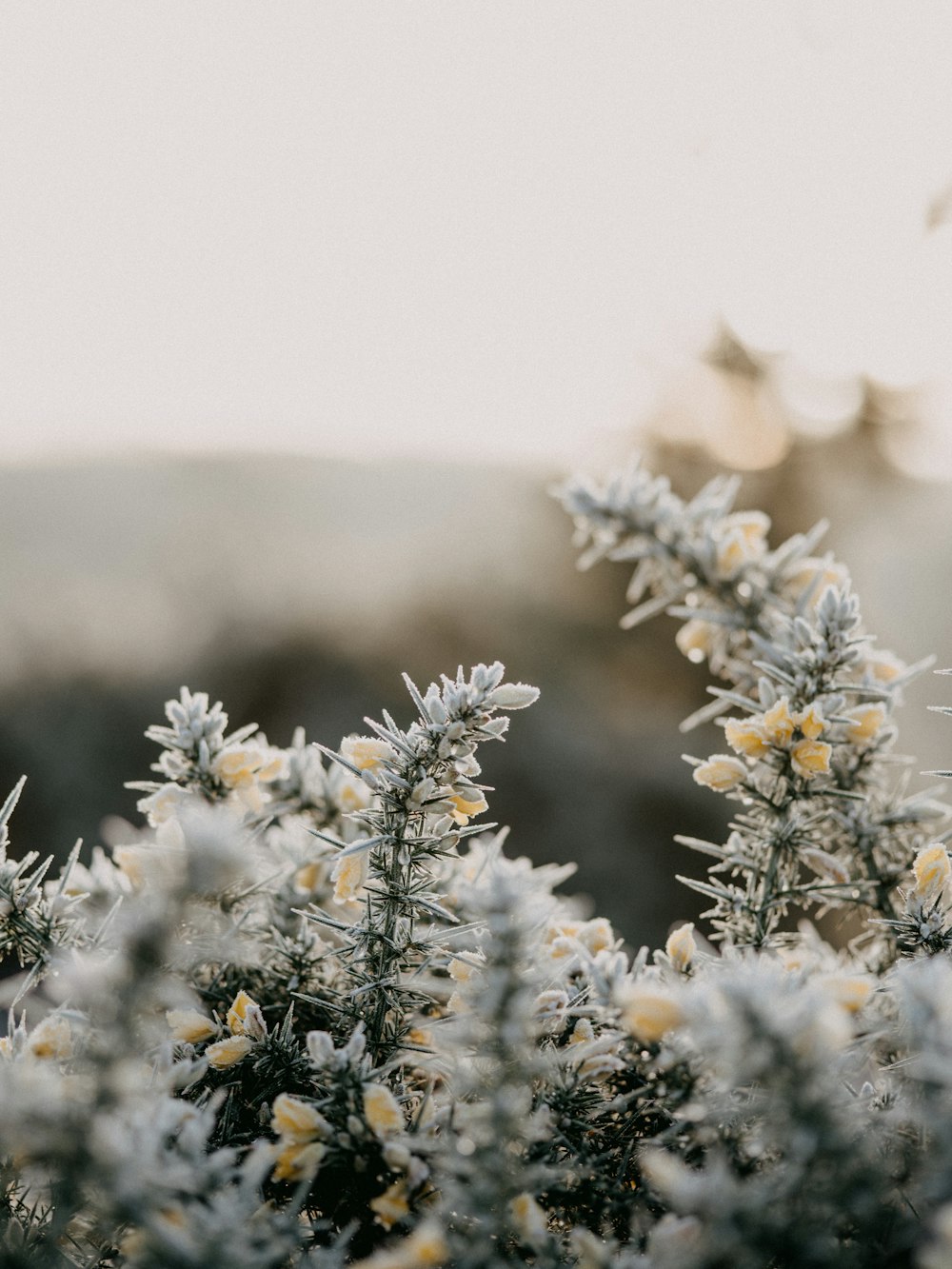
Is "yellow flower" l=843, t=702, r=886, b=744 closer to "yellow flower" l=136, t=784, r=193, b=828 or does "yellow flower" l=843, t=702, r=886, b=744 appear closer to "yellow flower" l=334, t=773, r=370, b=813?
"yellow flower" l=334, t=773, r=370, b=813

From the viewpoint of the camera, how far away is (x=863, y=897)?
1364 millimetres

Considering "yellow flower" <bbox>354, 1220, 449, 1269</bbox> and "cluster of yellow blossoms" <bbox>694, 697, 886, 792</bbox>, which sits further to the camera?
"cluster of yellow blossoms" <bbox>694, 697, 886, 792</bbox>

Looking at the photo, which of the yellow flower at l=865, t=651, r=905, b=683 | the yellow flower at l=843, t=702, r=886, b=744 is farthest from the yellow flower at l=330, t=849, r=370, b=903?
the yellow flower at l=865, t=651, r=905, b=683

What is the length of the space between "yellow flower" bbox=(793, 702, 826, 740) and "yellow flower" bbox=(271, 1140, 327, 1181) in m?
0.72

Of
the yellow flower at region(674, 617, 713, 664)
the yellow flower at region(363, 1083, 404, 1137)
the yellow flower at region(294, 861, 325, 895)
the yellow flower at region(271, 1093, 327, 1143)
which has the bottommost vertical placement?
the yellow flower at region(271, 1093, 327, 1143)

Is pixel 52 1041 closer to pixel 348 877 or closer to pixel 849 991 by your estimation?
pixel 348 877

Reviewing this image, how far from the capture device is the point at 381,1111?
2.96 feet

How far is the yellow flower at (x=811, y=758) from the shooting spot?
1.11m

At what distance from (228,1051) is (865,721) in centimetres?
90

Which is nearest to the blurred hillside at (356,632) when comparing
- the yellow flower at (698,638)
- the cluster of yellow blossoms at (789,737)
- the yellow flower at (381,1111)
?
the yellow flower at (698,638)

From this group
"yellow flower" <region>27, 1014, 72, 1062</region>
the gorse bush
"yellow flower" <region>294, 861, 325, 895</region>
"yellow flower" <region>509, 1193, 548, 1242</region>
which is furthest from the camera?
"yellow flower" <region>294, 861, 325, 895</region>

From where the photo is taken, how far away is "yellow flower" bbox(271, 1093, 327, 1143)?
893mm

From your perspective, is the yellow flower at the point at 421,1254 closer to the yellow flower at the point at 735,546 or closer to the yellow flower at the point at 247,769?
the yellow flower at the point at 247,769

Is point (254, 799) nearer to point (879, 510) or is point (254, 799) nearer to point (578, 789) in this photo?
point (578, 789)
